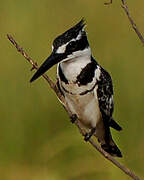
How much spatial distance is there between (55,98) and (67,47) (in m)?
1.93

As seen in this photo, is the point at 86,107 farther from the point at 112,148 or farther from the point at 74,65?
the point at 112,148

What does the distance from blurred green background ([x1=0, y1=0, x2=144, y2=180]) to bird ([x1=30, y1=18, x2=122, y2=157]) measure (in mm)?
636

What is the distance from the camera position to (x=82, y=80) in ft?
14.7

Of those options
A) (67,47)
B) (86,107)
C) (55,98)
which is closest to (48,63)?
(67,47)

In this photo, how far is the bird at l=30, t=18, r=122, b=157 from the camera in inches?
165

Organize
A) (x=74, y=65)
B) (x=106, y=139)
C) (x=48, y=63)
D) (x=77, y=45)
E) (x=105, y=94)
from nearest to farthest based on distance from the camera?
(x=48, y=63)
(x=77, y=45)
(x=74, y=65)
(x=105, y=94)
(x=106, y=139)

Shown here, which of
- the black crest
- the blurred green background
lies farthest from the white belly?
the blurred green background

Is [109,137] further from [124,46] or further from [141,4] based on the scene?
[141,4]

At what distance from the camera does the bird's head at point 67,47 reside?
4.12m

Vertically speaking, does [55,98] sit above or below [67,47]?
below

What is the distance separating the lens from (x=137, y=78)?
19.4 ft

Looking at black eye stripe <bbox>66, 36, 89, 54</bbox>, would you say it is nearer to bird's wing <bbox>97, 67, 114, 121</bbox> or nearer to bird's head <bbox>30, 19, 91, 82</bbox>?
bird's head <bbox>30, 19, 91, 82</bbox>

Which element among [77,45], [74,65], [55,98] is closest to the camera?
[77,45]

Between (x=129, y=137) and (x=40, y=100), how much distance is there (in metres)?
0.66
